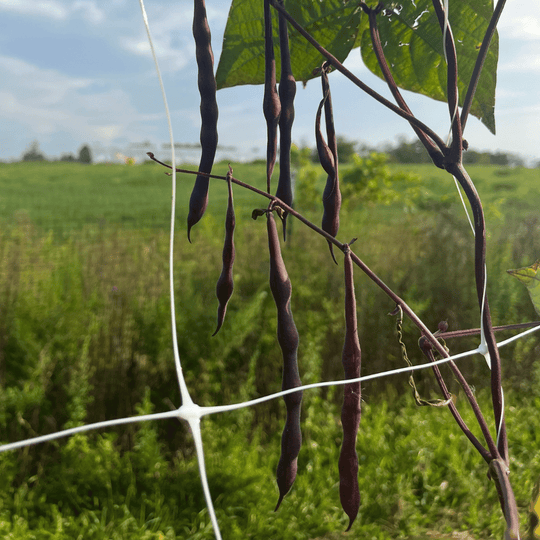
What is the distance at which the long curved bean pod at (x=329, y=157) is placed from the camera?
32cm

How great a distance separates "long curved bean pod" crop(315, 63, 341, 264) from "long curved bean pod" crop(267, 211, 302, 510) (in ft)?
0.13

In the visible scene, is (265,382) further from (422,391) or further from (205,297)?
(422,391)

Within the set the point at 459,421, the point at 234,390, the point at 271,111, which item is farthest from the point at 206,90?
the point at 234,390

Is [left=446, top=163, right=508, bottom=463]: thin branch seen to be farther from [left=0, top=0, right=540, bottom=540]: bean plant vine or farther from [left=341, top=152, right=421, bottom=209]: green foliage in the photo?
[left=341, top=152, right=421, bottom=209]: green foliage

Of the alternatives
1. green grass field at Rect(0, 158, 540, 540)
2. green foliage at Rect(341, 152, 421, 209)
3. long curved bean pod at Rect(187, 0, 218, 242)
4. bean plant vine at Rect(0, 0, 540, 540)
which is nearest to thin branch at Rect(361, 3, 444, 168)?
bean plant vine at Rect(0, 0, 540, 540)

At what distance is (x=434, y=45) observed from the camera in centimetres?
33

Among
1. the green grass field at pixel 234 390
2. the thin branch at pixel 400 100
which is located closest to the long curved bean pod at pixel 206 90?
the thin branch at pixel 400 100

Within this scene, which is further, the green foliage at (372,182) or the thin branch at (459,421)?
the green foliage at (372,182)

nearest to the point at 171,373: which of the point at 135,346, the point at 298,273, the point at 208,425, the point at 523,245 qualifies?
the point at 135,346

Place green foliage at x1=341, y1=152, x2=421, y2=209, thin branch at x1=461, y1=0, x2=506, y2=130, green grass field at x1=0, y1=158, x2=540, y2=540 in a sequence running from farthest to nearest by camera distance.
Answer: green foliage at x1=341, y1=152, x2=421, y2=209 → green grass field at x1=0, y1=158, x2=540, y2=540 → thin branch at x1=461, y1=0, x2=506, y2=130

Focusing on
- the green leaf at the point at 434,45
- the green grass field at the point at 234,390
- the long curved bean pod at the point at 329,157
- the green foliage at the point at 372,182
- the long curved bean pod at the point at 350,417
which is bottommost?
the green grass field at the point at 234,390

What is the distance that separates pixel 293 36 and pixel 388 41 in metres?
0.07

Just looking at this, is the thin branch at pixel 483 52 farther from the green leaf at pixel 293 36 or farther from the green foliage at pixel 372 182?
the green foliage at pixel 372 182

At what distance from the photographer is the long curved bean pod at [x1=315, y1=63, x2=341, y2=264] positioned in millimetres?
325
